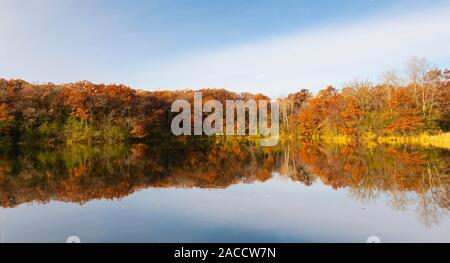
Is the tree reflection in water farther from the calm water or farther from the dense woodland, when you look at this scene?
the dense woodland

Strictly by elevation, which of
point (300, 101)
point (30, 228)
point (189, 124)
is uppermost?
point (300, 101)

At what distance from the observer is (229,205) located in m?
7.52

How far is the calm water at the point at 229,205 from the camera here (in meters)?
5.45

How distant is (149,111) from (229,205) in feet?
106

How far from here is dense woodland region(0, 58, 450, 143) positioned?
2905 centimetres

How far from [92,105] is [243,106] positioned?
58.3 feet

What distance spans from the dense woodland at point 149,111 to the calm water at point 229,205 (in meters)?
18.1

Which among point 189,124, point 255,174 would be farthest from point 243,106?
point 255,174

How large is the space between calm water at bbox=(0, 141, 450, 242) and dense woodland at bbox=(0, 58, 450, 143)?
59.5 feet

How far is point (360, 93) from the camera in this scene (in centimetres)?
3247

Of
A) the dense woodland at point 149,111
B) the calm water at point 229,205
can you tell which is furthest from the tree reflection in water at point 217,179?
the dense woodland at point 149,111

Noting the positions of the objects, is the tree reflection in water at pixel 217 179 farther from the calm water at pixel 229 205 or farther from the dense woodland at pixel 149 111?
the dense woodland at pixel 149 111

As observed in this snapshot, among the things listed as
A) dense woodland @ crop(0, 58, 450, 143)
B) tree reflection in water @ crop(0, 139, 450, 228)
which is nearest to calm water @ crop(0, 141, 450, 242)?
tree reflection in water @ crop(0, 139, 450, 228)
